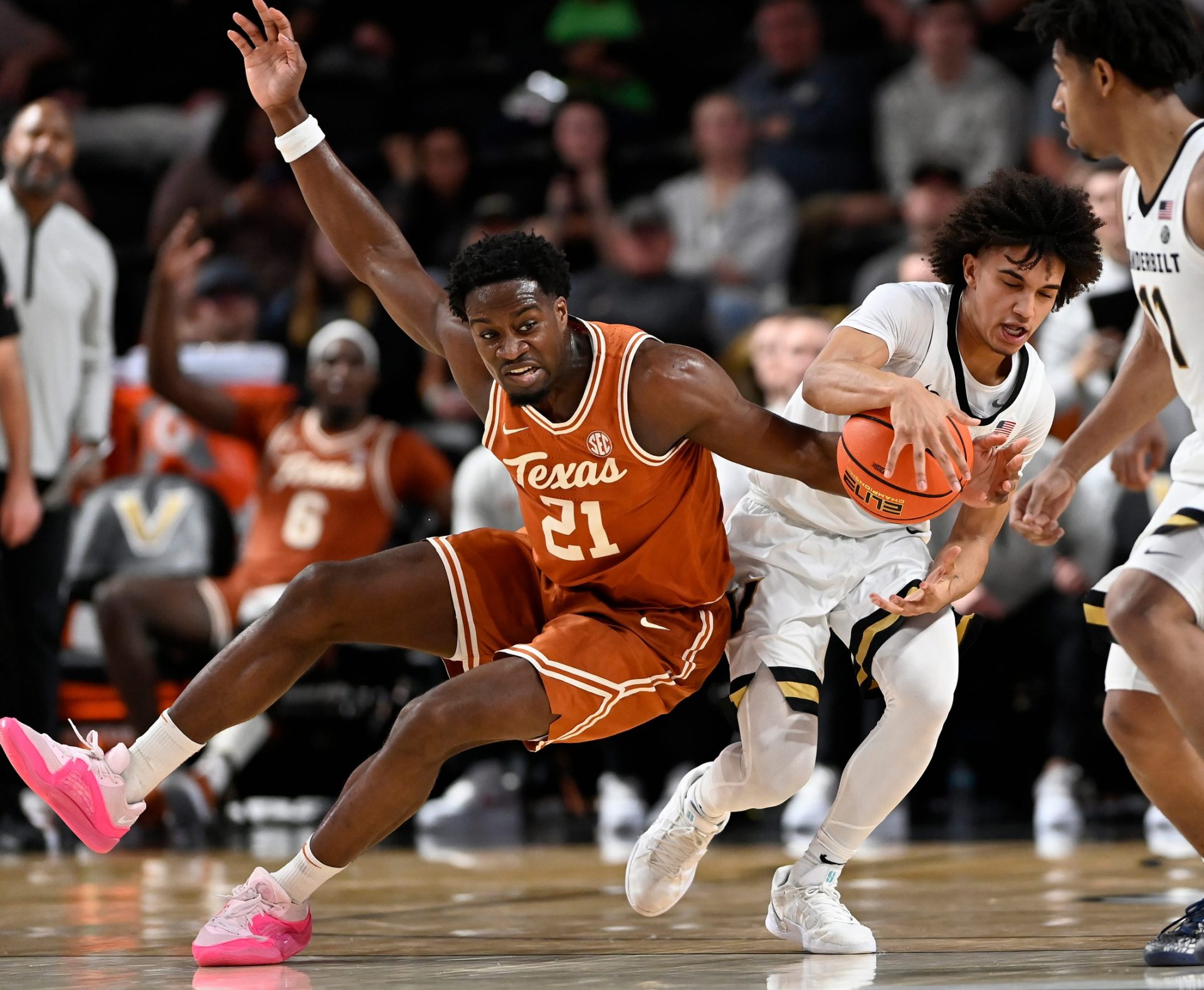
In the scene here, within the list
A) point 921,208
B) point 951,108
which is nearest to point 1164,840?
point 921,208

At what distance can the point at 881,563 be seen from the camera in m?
3.87

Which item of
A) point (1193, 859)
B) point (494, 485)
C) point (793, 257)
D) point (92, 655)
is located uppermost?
point (793, 257)

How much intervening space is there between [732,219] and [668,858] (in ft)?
17.4

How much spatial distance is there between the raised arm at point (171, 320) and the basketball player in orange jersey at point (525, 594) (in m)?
3.52

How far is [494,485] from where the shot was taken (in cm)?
694

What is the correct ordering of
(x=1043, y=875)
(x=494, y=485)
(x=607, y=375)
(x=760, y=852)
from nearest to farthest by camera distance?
(x=607, y=375), (x=1043, y=875), (x=760, y=852), (x=494, y=485)

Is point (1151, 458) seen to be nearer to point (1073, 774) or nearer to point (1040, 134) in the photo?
point (1073, 774)

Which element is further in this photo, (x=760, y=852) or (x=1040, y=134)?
(x=1040, y=134)

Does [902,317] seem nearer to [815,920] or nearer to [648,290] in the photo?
[815,920]

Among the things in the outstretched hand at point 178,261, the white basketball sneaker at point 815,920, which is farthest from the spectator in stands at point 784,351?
the white basketball sneaker at point 815,920

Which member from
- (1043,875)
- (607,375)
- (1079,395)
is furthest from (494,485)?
(607,375)

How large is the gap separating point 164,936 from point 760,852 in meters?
2.53

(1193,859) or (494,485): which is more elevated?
(494,485)

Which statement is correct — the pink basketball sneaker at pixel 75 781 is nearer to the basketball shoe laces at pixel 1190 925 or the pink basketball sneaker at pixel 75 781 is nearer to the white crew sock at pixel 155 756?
the white crew sock at pixel 155 756
